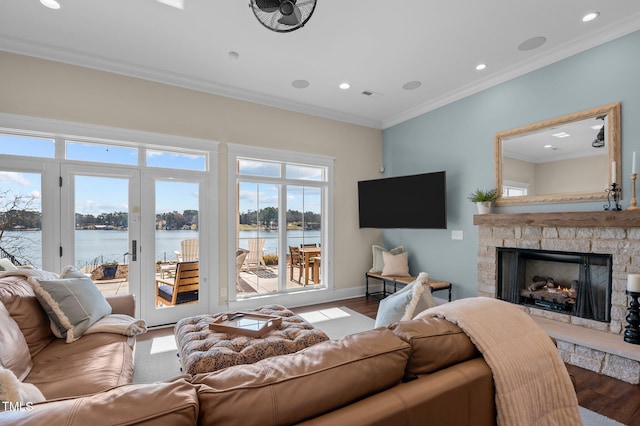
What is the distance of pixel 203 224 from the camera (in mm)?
3926

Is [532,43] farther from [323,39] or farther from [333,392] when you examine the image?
[333,392]

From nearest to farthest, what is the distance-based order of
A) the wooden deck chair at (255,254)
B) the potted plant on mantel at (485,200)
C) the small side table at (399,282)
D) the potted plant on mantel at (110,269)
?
the potted plant on mantel at (110,269) < the potted plant on mantel at (485,200) < the small side table at (399,282) < the wooden deck chair at (255,254)

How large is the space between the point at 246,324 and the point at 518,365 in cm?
172

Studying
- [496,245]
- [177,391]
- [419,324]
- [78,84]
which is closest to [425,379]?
[419,324]

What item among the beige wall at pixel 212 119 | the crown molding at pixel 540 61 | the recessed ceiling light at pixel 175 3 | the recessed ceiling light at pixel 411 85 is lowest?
the beige wall at pixel 212 119

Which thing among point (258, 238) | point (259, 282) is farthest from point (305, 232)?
point (259, 282)

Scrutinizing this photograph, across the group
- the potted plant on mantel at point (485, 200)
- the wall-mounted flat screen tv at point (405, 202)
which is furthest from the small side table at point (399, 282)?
the potted plant on mantel at point (485, 200)

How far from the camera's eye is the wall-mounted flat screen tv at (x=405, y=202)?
13.5 ft

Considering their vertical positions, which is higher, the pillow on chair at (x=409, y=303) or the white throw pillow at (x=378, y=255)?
the pillow on chair at (x=409, y=303)

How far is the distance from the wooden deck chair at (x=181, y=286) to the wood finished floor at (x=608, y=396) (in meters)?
3.95

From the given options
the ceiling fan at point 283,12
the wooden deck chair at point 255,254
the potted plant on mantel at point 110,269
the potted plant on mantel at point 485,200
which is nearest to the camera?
the ceiling fan at point 283,12

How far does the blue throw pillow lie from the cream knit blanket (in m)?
2.27

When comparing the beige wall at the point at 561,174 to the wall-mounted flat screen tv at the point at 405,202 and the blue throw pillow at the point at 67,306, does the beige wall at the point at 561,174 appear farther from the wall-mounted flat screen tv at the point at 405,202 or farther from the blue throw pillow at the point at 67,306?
the blue throw pillow at the point at 67,306

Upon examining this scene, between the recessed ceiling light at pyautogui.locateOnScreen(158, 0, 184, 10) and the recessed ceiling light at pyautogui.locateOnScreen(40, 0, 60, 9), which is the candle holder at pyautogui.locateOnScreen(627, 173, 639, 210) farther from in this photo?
the recessed ceiling light at pyautogui.locateOnScreen(40, 0, 60, 9)
